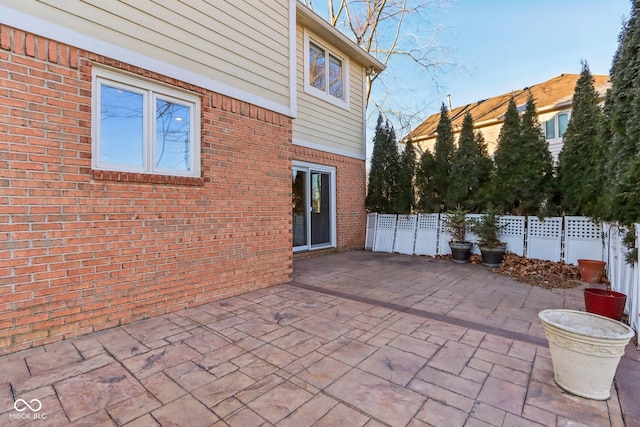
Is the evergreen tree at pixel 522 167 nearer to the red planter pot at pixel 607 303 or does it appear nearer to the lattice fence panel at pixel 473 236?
the lattice fence panel at pixel 473 236

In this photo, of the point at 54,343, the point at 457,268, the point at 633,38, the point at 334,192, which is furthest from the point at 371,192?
the point at 54,343

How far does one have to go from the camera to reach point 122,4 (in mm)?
3004

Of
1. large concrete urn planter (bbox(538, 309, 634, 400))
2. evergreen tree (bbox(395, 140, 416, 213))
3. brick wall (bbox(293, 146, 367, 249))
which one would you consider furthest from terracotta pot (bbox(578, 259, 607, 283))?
A: brick wall (bbox(293, 146, 367, 249))

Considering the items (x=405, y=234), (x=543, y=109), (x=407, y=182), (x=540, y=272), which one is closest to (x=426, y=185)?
(x=407, y=182)

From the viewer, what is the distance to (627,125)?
9.45 ft

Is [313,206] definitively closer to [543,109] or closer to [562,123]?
[543,109]

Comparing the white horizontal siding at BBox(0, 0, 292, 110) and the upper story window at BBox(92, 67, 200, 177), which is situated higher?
the white horizontal siding at BBox(0, 0, 292, 110)

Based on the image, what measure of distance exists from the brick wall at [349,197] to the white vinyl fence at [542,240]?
0.39 m

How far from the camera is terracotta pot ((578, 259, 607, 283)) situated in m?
4.98

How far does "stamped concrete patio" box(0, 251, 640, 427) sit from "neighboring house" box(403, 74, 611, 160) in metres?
8.31

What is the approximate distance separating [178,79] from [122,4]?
2.58 ft

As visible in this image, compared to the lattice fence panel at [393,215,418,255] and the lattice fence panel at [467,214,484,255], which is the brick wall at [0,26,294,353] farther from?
the lattice fence panel at [467,214,484,255]

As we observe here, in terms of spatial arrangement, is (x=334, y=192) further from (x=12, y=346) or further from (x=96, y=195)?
(x=12, y=346)

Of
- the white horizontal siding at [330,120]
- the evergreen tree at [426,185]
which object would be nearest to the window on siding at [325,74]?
the white horizontal siding at [330,120]
